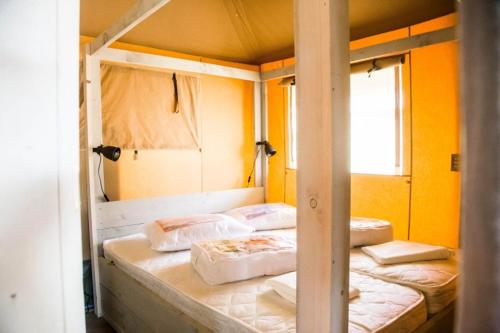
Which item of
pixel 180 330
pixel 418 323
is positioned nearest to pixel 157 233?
pixel 180 330

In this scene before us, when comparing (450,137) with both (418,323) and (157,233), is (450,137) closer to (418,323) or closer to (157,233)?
(418,323)

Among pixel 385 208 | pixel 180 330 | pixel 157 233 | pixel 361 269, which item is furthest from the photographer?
pixel 385 208

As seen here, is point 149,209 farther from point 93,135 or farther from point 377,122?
point 377,122

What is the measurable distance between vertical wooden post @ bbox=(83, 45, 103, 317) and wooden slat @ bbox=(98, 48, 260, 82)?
0.36ft

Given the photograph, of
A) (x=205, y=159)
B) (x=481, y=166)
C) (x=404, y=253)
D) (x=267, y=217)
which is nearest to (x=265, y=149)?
(x=205, y=159)

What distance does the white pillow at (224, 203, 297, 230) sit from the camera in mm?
2699

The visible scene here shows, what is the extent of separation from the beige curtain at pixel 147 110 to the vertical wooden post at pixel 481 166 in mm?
A: 2643

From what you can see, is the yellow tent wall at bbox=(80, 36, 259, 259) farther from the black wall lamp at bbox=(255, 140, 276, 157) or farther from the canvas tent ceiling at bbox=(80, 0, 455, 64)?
the black wall lamp at bbox=(255, 140, 276, 157)

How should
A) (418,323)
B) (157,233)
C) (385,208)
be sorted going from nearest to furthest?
(418,323), (157,233), (385,208)

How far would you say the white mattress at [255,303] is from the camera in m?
1.27

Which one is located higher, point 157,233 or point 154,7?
point 154,7

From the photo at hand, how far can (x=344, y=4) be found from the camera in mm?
738

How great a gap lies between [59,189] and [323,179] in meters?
0.52

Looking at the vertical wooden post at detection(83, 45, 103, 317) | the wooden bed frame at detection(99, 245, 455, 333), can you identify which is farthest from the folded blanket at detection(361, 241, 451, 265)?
the vertical wooden post at detection(83, 45, 103, 317)
